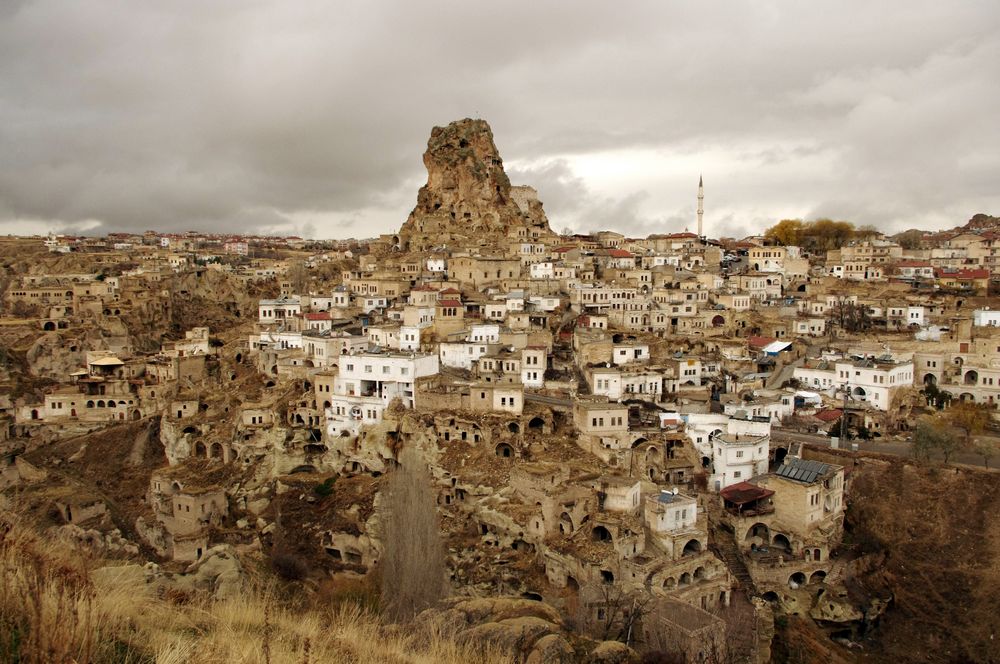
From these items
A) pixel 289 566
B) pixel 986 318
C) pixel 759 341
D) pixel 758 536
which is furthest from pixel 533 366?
pixel 986 318

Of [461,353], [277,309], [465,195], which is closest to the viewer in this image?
[461,353]

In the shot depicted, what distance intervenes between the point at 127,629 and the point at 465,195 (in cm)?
6301

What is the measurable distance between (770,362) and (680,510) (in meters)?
16.7

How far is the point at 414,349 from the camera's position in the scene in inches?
1494

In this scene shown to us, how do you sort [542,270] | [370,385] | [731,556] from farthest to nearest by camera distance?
[542,270] < [370,385] < [731,556]

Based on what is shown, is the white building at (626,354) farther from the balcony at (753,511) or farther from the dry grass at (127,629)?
the dry grass at (127,629)

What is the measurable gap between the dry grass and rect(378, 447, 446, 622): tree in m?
11.1

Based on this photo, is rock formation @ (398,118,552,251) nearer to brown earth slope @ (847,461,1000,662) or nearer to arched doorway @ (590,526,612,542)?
brown earth slope @ (847,461,1000,662)

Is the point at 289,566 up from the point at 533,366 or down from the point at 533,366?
down

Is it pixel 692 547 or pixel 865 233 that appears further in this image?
pixel 865 233

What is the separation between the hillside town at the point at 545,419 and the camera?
23.0 m

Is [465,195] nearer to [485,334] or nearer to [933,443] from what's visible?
[485,334]

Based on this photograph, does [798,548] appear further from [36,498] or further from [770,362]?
[36,498]

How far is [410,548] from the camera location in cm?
2116
